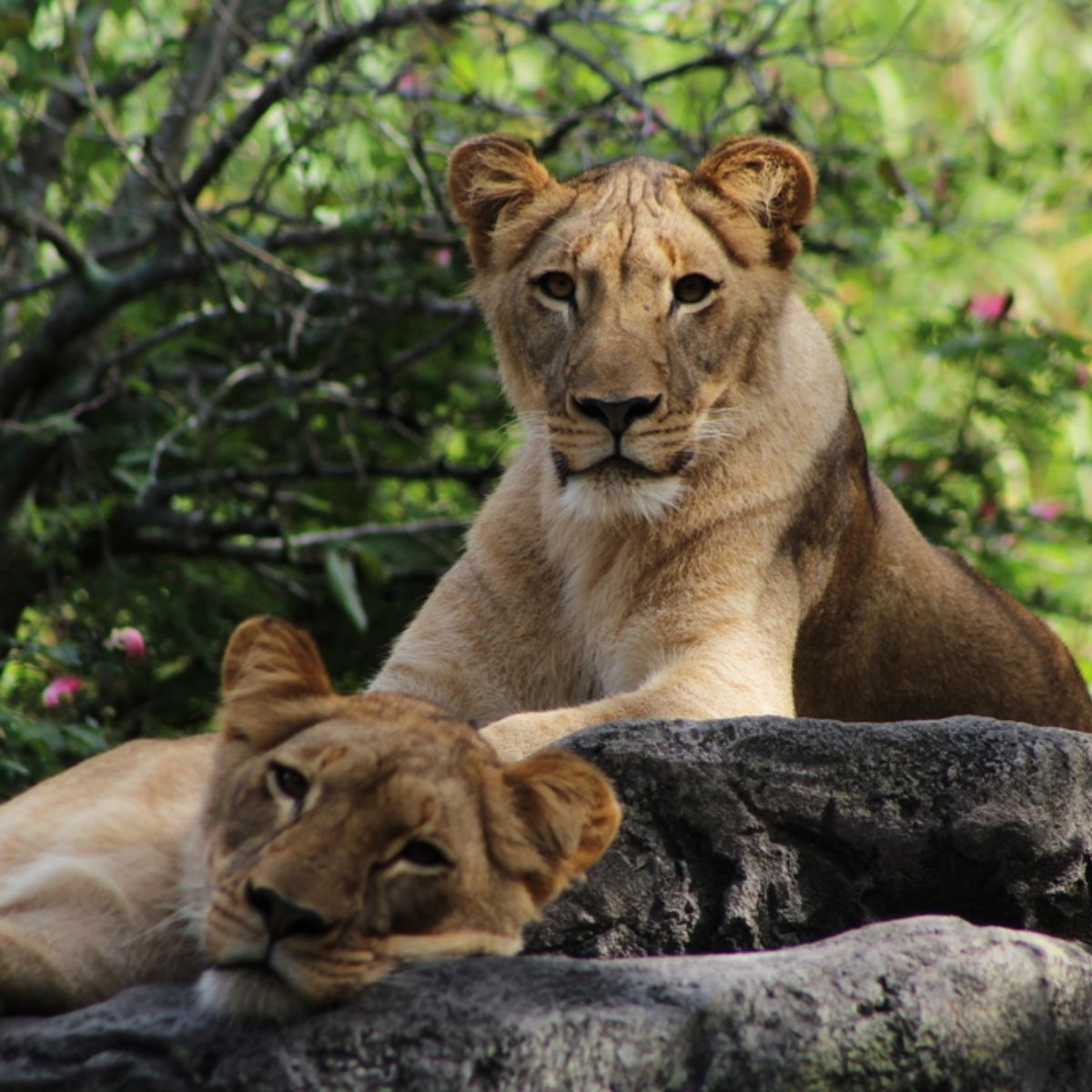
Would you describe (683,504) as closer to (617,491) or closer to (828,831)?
(617,491)

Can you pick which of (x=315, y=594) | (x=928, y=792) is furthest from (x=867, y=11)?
(x=928, y=792)

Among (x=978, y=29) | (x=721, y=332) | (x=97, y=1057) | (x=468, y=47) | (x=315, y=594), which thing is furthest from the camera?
(x=978, y=29)

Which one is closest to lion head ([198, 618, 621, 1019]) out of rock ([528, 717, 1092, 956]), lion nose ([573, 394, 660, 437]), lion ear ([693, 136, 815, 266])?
rock ([528, 717, 1092, 956])

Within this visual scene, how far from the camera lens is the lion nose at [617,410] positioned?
3.03 metres

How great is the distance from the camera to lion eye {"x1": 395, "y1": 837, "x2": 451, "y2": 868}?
1.90 meters

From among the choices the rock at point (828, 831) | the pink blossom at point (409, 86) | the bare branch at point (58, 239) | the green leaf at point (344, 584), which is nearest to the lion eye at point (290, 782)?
the rock at point (828, 831)

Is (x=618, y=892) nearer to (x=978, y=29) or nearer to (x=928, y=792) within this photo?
(x=928, y=792)

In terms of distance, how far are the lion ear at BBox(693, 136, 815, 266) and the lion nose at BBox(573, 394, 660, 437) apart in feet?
1.87

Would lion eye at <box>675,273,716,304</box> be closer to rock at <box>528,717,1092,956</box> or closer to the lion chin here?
the lion chin

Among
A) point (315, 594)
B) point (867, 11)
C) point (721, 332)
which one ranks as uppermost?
point (867, 11)

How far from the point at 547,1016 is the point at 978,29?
27.5ft

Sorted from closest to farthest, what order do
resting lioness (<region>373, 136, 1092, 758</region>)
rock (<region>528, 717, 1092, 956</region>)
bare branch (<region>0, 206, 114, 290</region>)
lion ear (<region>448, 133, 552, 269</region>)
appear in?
1. rock (<region>528, 717, 1092, 956</region>)
2. resting lioness (<region>373, 136, 1092, 758</region>)
3. lion ear (<region>448, 133, 552, 269</region>)
4. bare branch (<region>0, 206, 114, 290</region>)

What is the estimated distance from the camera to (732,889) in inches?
94.0

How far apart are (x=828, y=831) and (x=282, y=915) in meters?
0.94
